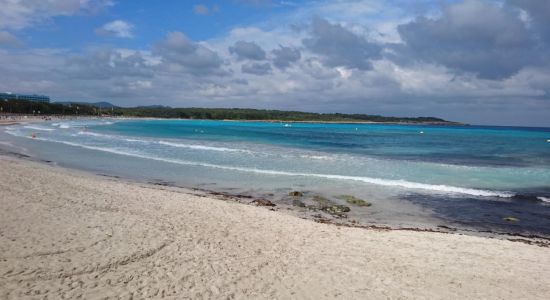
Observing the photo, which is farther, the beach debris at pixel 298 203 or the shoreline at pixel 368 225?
the beach debris at pixel 298 203

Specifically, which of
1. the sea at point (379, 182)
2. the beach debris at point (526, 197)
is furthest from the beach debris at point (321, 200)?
the beach debris at point (526, 197)

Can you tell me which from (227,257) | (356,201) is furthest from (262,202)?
(227,257)

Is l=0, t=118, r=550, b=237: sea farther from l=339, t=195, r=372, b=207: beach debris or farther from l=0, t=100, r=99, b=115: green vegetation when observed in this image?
l=0, t=100, r=99, b=115: green vegetation

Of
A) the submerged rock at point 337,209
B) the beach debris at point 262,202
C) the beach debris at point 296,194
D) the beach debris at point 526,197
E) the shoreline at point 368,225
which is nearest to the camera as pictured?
the shoreline at point 368,225

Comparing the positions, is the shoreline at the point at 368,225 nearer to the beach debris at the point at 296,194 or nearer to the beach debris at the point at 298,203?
the beach debris at the point at 298,203

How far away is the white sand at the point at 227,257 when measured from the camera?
23.1 ft

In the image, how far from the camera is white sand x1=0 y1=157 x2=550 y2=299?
23.1ft

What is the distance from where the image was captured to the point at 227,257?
8672mm

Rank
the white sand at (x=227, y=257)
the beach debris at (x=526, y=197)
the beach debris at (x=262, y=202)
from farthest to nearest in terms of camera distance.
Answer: the beach debris at (x=526, y=197)
the beach debris at (x=262, y=202)
the white sand at (x=227, y=257)

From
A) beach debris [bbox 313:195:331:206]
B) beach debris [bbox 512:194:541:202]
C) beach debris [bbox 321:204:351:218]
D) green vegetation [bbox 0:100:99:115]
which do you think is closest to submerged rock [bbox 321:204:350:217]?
beach debris [bbox 321:204:351:218]

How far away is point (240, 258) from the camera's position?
28.6 feet

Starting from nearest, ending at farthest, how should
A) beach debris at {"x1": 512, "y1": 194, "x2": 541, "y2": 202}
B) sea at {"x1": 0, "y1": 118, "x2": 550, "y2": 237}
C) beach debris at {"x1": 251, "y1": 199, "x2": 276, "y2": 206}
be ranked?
sea at {"x1": 0, "y1": 118, "x2": 550, "y2": 237} → beach debris at {"x1": 251, "y1": 199, "x2": 276, "y2": 206} → beach debris at {"x1": 512, "y1": 194, "x2": 541, "y2": 202}

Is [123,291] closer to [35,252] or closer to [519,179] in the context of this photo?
[35,252]

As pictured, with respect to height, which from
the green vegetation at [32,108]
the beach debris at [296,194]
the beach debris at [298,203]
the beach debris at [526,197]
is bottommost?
the beach debris at [298,203]
